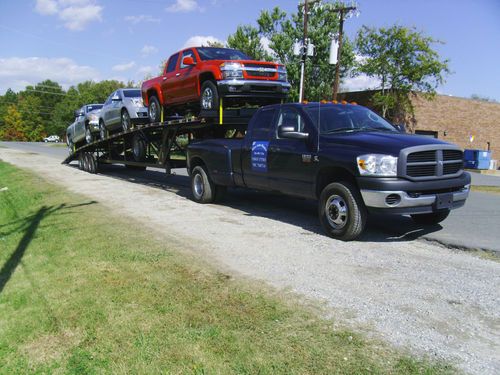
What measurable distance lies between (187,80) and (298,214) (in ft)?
14.3

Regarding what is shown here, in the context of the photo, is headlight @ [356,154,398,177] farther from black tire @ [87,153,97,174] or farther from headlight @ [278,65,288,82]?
black tire @ [87,153,97,174]

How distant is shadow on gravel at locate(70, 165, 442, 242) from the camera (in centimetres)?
Result: 706

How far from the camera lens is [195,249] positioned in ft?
19.9

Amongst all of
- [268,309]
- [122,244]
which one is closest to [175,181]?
[122,244]

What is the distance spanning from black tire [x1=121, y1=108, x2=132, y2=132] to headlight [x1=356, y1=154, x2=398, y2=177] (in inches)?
369

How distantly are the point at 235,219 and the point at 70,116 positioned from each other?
3556 inches

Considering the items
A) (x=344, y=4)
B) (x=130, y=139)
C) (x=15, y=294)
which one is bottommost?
(x=15, y=294)

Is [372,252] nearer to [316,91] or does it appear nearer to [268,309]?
[268,309]

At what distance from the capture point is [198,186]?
10039 millimetres

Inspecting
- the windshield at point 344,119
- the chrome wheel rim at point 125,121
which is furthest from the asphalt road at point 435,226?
the chrome wheel rim at point 125,121

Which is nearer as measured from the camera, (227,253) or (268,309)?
(268,309)

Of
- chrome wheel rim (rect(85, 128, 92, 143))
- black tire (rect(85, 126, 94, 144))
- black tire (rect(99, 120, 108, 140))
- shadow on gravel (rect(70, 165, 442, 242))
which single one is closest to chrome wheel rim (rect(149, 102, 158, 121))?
shadow on gravel (rect(70, 165, 442, 242))

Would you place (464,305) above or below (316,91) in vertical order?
below

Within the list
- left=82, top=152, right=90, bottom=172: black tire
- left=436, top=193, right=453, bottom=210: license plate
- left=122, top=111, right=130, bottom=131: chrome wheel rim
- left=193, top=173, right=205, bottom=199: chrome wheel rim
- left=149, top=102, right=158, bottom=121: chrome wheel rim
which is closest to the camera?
left=436, top=193, right=453, bottom=210: license plate
